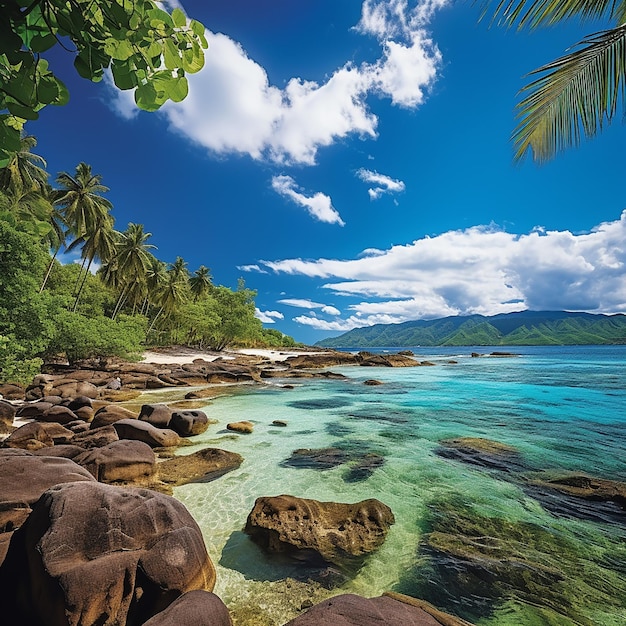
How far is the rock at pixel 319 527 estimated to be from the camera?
172 inches

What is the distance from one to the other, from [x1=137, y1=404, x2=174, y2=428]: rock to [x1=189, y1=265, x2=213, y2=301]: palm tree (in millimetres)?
52813

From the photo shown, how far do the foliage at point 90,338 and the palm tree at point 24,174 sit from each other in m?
12.4

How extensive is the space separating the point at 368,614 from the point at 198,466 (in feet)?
18.4

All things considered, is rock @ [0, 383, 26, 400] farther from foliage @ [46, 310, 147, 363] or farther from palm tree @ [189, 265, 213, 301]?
palm tree @ [189, 265, 213, 301]

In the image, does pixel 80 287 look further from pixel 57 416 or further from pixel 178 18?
pixel 178 18

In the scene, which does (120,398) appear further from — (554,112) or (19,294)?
(554,112)

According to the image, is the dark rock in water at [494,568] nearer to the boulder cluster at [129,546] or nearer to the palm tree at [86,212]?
the boulder cluster at [129,546]

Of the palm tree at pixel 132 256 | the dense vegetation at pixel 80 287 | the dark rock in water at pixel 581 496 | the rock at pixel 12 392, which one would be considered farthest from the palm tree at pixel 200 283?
the dark rock in water at pixel 581 496

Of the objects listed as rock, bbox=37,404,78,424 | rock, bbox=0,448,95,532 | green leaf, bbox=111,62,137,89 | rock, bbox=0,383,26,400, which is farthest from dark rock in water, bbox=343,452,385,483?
rock, bbox=0,383,26,400

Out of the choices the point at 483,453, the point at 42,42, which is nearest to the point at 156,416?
the point at 483,453

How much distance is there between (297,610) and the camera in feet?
11.1

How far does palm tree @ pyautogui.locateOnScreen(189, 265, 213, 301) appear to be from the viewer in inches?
2388

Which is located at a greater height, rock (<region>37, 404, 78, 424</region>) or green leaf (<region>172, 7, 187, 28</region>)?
green leaf (<region>172, 7, 187, 28</region>)

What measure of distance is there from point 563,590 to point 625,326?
862 feet
